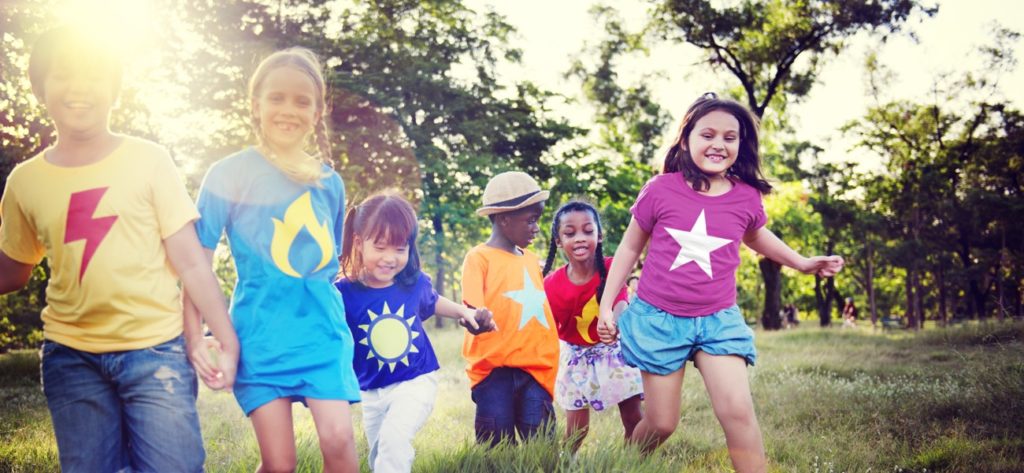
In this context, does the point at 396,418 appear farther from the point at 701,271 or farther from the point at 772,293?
the point at 772,293

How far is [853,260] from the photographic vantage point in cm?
3722

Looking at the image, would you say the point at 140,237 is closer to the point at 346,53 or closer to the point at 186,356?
the point at 186,356

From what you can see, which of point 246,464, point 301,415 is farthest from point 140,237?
point 301,415

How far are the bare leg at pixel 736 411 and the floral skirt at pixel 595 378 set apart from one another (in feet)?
3.36

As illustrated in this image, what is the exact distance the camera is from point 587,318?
4766 mm

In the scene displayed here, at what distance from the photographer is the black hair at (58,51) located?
8.33ft

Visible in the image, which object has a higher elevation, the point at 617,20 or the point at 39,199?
the point at 617,20

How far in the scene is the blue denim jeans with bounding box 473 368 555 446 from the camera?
4238mm

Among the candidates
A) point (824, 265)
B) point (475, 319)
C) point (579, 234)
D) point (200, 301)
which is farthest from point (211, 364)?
point (824, 265)

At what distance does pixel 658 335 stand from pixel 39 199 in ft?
8.93

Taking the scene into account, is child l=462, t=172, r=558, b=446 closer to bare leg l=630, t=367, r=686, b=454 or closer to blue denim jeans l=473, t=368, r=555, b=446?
blue denim jeans l=473, t=368, r=555, b=446

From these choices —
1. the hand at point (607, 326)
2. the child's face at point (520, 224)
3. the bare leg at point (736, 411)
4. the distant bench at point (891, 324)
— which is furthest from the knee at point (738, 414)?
the distant bench at point (891, 324)

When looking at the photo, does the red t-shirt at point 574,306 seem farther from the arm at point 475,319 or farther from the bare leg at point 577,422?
the arm at point 475,319

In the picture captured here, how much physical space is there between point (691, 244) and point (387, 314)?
1.58m
